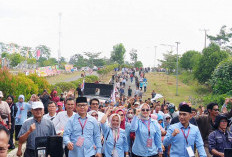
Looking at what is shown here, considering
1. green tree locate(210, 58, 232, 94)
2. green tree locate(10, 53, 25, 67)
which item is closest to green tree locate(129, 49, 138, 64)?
green tree locate(10, 53, 25, 67)

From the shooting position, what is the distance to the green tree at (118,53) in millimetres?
92688

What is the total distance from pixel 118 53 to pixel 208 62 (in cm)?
5166

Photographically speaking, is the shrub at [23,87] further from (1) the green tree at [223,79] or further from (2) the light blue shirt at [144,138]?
(1) the green tree at [223,79]

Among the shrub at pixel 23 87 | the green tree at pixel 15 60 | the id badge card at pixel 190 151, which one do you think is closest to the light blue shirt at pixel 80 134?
the id badge card at pixel 190 151

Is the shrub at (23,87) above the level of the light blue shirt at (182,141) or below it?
above

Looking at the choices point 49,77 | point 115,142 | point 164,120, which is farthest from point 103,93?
point 49,77

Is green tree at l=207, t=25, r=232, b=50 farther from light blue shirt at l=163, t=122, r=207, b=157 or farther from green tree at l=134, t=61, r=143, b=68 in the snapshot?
light blue shirt at l=163, t=122, r=207, b=157

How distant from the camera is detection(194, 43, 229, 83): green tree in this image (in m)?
43.0

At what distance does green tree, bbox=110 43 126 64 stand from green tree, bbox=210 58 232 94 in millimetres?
60275

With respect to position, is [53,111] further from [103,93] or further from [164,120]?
[103,93]

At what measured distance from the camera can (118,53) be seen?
9338cm

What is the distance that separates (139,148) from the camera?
21.0 feet

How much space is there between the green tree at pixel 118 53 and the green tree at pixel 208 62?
49.4 metres

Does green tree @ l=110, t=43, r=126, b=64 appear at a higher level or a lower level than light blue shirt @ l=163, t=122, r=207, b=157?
higher
